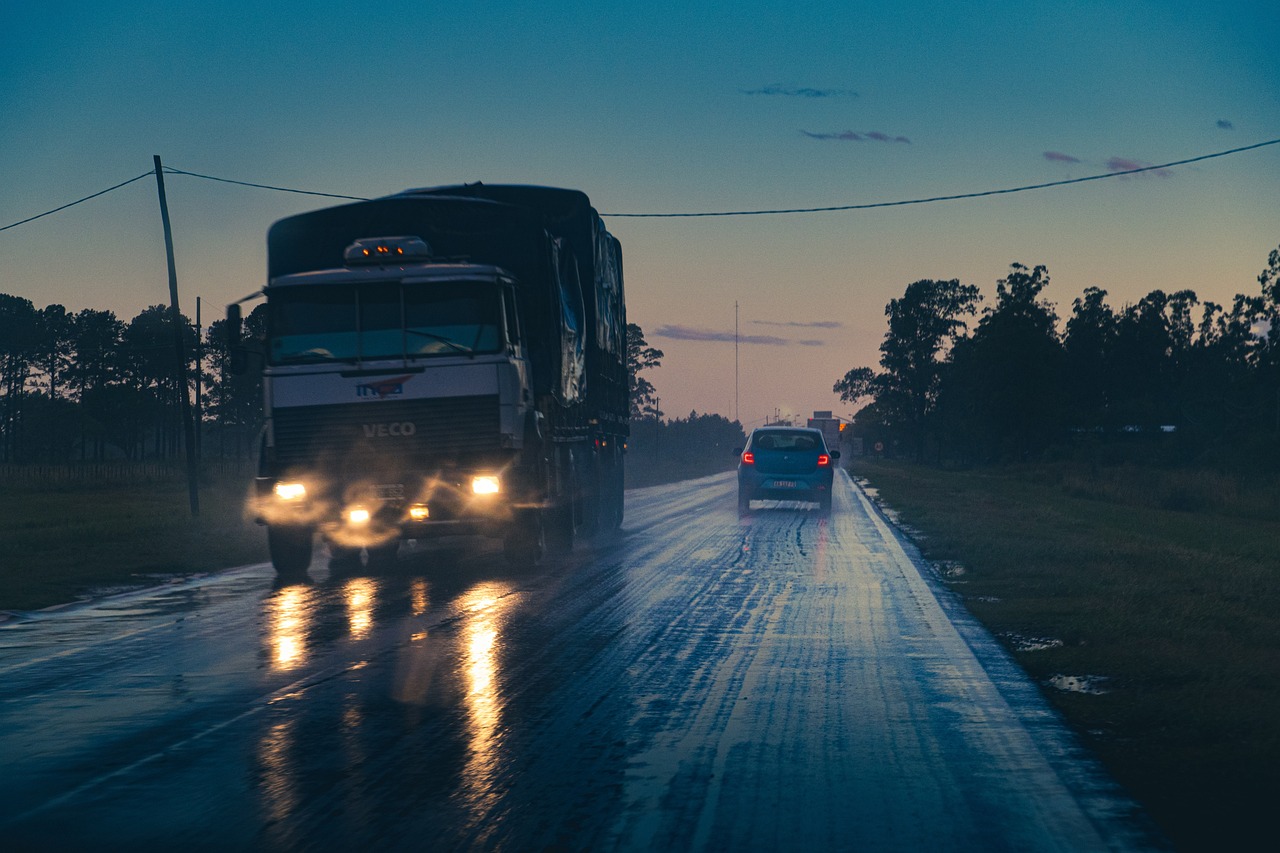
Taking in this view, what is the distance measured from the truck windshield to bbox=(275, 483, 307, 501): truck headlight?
55.9 inches

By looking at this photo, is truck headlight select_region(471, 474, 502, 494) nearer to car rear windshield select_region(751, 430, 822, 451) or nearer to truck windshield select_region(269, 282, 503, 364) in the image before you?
truck windshield select_region(269, 282, 503, 364)

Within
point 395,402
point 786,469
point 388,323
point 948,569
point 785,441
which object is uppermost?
point 388,323

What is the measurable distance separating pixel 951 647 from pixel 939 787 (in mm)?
4072

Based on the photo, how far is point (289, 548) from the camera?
572 inches

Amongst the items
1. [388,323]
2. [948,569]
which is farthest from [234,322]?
[948,569]

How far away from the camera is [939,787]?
5.25m

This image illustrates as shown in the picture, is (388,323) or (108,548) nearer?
(388,323)

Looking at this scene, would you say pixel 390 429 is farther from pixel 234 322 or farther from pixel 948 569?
pixel 948 569

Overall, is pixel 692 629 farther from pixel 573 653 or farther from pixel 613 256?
pixel 613 256

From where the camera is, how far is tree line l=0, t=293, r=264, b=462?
11944 cm

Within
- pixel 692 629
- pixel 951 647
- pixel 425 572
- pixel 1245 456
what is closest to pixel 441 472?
pixel 425 572

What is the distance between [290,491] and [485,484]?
227 centimetres

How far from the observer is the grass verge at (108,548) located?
13953 millimetres

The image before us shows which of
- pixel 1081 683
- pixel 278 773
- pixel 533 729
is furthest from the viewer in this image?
pixel 1081 683
